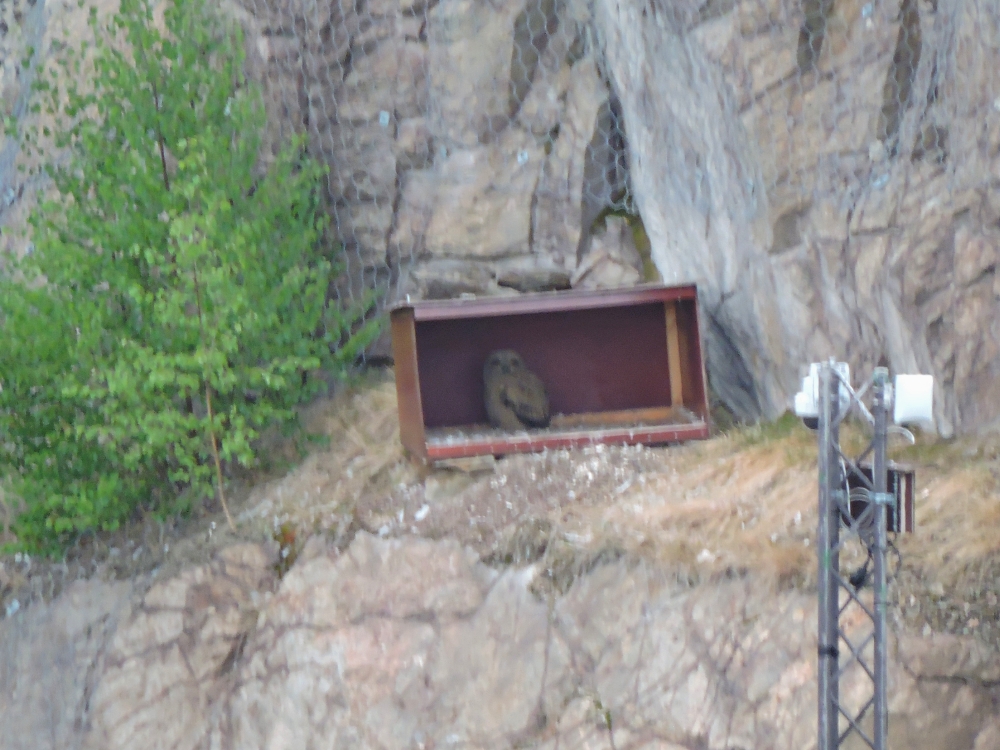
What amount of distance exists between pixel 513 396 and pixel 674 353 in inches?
34.3

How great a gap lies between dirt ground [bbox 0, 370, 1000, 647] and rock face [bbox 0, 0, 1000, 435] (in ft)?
1.67

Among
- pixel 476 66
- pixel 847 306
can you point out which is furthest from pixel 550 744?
pixel 476 66

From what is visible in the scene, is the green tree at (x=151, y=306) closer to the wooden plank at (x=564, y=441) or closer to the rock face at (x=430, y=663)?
the rock face at (x=430, y=663)

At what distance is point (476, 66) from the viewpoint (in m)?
5.97

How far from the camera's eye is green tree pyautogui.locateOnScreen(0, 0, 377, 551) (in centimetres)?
445

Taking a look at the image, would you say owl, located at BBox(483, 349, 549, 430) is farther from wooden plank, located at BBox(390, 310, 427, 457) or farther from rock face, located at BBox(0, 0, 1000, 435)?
rock face, located at BBox(0, 0, 1000, 435)

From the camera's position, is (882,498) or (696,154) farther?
(696,154)

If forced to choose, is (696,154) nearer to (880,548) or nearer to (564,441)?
(564,441)

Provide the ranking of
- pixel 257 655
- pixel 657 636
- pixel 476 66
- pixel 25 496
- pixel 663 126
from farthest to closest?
pixel 476 66
pixel 663 126
pixel 25 496
pixel 257 655
pixel 657 636

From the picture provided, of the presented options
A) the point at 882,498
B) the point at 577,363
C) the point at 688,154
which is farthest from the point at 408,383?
the point at 882,498

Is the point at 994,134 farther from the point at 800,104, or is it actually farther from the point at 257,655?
the point at 257,655

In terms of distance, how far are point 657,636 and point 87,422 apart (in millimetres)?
2757

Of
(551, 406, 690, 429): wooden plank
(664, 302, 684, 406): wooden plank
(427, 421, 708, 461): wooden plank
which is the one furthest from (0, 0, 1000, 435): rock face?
(427, 421, 708, 461): wooden plank

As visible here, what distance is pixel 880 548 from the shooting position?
2.46m
